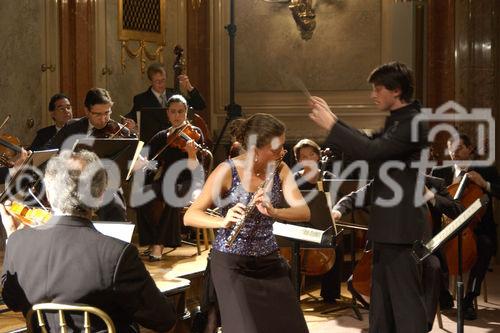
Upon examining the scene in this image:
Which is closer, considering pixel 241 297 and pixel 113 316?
pixel 113 316

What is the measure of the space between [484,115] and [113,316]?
582cm

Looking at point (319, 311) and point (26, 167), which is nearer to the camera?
point (26, 167)

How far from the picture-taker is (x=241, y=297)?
3.96 metres

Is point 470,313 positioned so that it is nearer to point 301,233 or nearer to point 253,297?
point 301,233

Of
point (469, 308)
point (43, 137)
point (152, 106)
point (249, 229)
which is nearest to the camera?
point (249, 229)

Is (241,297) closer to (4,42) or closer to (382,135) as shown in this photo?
(382,135)

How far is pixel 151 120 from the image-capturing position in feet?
23.1

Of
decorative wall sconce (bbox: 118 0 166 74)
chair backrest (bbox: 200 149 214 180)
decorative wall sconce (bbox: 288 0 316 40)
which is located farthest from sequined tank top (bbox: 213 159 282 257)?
decorative wall sconce (bbox: 288 0 316 40)

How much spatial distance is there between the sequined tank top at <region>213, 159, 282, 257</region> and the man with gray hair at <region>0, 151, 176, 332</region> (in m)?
1.11

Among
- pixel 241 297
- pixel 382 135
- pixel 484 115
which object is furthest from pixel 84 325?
pixel 484 115

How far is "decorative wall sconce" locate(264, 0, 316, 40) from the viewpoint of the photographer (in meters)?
9.18

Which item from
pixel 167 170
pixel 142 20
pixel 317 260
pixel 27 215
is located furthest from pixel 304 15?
pixel 27 215

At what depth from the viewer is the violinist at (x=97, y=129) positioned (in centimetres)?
562

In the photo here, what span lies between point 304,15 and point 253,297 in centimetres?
572
